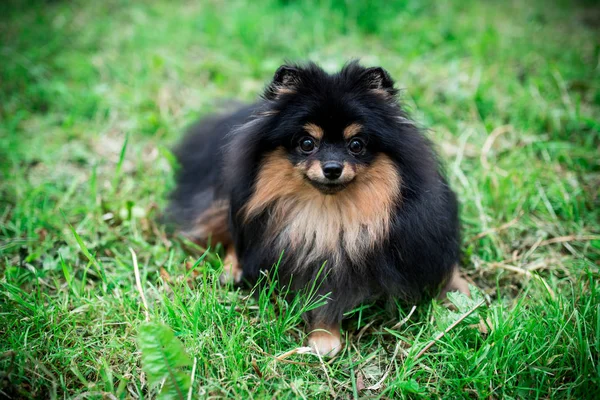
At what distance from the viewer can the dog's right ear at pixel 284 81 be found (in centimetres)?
251

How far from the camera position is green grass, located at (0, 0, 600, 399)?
2.39 metres

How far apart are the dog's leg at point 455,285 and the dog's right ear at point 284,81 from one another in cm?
148

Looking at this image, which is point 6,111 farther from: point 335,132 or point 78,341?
point 335,132

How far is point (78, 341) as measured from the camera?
253 cm

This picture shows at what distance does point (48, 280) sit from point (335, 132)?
6.77 feet

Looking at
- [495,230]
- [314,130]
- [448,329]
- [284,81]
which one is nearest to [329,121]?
[314,130]

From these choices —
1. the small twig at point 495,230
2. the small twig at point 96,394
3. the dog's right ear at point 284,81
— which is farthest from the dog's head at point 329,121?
the small twig at point 96,394

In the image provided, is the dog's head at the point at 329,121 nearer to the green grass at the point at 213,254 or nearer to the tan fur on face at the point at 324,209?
the tan fur on face at the point at 324,209

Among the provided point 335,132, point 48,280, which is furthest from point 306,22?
point 48,280

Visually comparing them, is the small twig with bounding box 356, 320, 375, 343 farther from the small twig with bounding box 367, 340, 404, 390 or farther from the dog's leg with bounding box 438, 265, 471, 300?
the dog's leg with bounding box 438, 265, 471, 300

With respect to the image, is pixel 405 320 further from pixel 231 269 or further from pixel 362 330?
pixel 231 269

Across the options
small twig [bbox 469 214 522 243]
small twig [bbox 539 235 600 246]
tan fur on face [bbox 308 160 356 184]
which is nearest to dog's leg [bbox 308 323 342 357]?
tan fur on face [bbox 308 160 356 184]

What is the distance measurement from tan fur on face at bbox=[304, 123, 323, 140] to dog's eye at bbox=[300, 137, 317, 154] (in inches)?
1.5

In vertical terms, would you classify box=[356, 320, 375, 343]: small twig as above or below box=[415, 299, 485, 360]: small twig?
below
